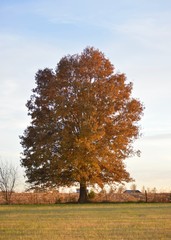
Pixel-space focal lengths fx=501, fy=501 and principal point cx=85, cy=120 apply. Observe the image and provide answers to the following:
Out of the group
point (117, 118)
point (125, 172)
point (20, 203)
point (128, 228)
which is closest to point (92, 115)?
point (117, 118)

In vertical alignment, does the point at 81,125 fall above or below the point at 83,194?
above

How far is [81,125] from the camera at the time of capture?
Result: 40.4 metres

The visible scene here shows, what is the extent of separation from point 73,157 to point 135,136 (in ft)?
20.5

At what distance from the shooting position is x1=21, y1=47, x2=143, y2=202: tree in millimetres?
39844

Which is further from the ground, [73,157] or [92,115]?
[92,115]

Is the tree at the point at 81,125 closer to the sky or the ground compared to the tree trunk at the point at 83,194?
closer to the sky

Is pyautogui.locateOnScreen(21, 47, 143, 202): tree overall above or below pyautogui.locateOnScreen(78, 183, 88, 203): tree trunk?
above

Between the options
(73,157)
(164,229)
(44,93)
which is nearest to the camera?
(164,229)

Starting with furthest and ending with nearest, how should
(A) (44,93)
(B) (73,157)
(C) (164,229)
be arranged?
(A) (44,93) → (B) (73,157) → (C) (164,229)

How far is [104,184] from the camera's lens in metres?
41.0

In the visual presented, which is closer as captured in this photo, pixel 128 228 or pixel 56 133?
pixel 128 228

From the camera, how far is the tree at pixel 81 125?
39.8 m

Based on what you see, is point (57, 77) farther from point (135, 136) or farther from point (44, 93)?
point (135, 136)

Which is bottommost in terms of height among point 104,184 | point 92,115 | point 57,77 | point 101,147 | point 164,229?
point 164,229
